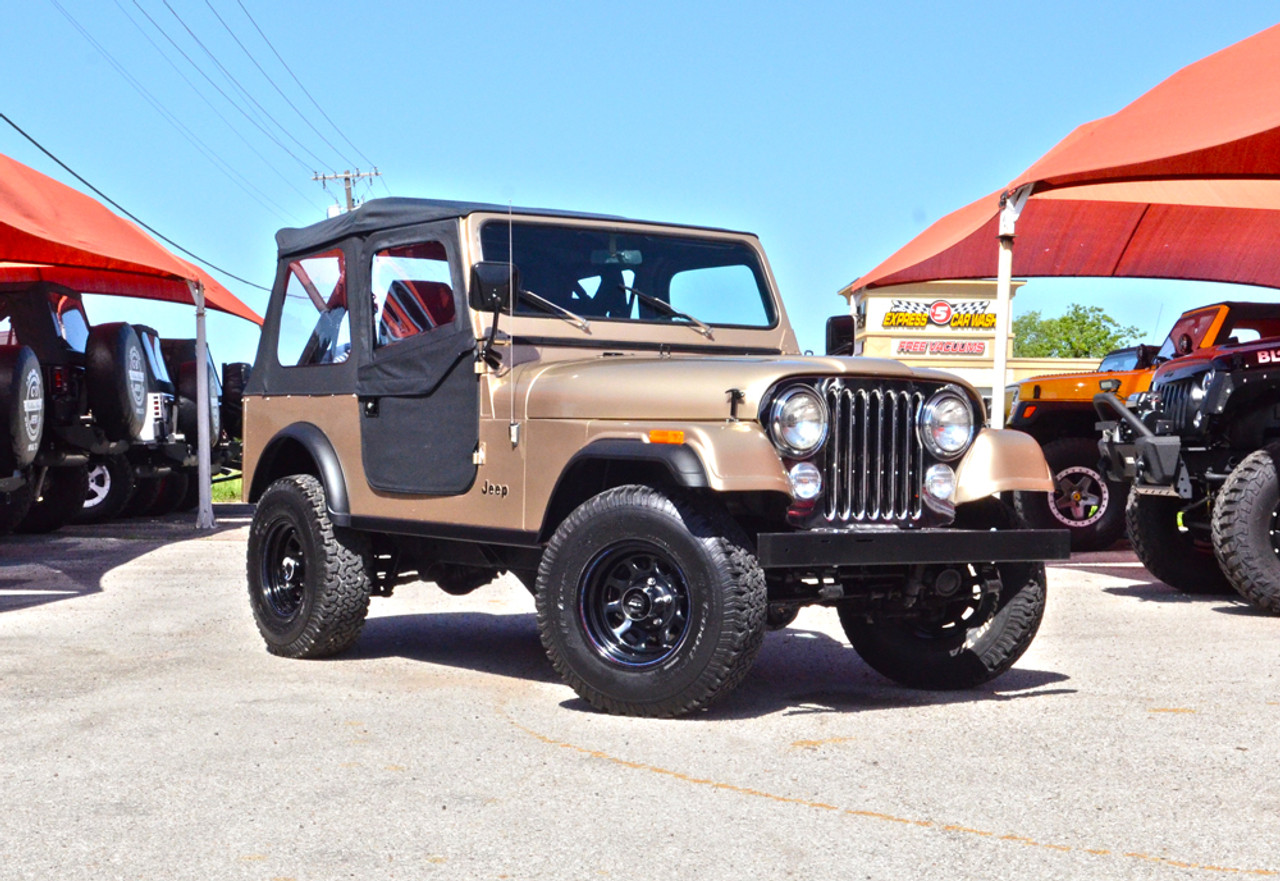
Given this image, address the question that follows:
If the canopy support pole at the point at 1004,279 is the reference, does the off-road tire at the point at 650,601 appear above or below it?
below

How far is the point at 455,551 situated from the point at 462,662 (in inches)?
23.8

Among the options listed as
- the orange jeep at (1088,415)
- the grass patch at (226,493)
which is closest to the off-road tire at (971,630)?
the orange jeep at (1088,415)

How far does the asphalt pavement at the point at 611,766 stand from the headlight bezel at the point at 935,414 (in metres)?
0.96

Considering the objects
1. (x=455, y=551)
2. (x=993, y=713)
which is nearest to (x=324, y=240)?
(x=455, y=551)

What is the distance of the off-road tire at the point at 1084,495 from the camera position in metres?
13.5

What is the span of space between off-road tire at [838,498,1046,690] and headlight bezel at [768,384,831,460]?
0.79m

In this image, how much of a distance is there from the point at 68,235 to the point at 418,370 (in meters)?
7.95

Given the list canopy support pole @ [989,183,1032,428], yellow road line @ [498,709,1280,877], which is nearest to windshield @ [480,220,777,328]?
yellow road line @ [498,709,1280,877]

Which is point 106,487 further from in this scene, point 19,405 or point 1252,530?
point 1252,530

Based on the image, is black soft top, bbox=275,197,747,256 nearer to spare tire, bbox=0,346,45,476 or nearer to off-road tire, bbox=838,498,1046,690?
off-road tire, bbox=838,498,1046,690

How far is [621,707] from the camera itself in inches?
226

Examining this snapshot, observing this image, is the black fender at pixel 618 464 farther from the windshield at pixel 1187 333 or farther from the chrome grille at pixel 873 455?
the windshield at pixel 1187 333

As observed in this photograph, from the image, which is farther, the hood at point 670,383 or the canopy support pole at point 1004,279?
the canopy support pole at point 1004,279

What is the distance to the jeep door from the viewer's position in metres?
6.58
